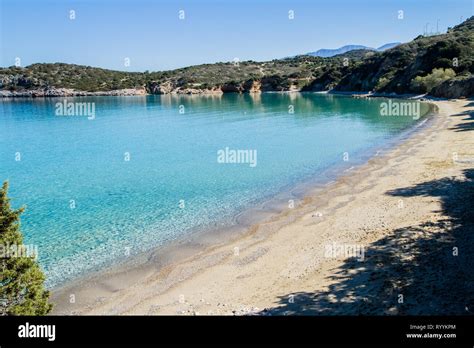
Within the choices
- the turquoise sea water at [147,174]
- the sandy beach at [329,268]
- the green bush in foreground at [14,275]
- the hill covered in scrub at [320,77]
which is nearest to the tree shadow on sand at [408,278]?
the sandy beach at [329,268]

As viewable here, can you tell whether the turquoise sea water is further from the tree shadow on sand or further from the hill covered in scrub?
the hill covered in scrub

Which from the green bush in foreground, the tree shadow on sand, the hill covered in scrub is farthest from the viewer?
the hill covered in scrub

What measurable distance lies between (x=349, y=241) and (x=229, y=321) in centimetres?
1224

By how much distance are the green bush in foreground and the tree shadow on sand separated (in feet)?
17.4

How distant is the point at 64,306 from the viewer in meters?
11.9

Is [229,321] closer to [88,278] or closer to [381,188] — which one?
[88,278]

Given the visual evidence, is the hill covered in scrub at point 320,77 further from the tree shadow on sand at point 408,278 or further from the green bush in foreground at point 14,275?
the green bush in foreground at point 14,275

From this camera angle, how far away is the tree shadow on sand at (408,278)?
352 inches

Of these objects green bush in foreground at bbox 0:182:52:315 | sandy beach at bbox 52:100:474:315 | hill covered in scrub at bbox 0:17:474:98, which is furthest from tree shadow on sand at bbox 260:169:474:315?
hill covered in scrub at bbox 0:17:474:98

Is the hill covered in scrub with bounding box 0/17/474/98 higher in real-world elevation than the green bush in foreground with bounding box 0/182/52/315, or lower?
higher

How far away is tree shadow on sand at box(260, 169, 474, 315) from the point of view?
8930 mm

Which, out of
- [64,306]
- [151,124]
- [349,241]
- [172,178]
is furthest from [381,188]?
[151,124]

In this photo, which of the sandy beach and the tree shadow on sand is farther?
the sandy beach

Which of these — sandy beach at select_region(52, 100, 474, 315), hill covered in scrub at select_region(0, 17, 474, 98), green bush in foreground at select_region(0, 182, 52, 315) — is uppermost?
hill covered in scrub at select_region(0, 17, 474, 98)
